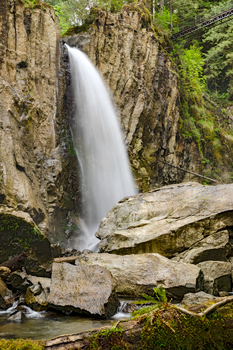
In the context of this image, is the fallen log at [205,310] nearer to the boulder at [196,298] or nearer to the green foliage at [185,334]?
the green foliage at [185,334]

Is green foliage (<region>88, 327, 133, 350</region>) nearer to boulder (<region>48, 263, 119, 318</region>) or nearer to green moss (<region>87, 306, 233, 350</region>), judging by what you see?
green moss (<region>87, 306, 233, 350</region>)

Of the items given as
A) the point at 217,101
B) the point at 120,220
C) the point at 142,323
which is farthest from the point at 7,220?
the point at 217,101

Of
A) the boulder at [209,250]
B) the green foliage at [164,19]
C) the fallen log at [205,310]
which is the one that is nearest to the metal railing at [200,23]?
the green foliage at [164,19]

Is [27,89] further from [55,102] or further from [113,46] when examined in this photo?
[113,46]

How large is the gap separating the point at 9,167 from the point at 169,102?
552 inches

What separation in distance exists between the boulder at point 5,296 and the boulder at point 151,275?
164cm

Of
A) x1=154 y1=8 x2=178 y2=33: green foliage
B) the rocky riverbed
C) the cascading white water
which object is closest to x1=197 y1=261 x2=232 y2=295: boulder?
the rocky riverbed

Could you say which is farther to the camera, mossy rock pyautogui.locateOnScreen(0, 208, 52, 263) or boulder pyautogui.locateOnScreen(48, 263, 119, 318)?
mossy rock pyautogui.locateOnScreen(0, 208, 52, 263)

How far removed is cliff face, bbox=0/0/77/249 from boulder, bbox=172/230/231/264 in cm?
557

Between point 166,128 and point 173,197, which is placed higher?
point 166,128

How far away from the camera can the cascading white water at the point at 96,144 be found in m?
15.1

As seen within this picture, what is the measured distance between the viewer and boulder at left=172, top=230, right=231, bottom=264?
7445 millimetres

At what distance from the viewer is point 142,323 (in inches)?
97.6

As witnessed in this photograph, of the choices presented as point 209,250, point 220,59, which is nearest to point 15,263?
point 209,250
